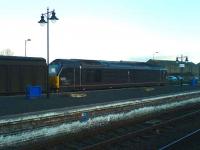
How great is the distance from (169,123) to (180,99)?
41.5 feet

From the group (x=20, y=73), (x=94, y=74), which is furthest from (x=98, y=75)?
(x=20, y=73)

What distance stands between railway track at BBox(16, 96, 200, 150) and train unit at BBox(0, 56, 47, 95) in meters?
9.37

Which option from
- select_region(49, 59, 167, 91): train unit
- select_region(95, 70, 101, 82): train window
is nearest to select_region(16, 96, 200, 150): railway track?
select_region(49, 59, 167, 91): train unit

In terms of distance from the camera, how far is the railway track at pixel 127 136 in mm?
15836

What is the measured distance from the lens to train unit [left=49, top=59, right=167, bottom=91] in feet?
110

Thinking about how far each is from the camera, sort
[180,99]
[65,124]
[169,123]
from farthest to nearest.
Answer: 1. [180,99]
2. [169,123]
3. [65,124]

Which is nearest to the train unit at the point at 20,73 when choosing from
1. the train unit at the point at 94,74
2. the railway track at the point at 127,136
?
the train unit at the point at 94,74

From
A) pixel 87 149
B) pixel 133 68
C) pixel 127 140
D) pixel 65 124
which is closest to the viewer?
pixel 87 149

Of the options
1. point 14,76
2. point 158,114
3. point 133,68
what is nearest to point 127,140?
point 158,114

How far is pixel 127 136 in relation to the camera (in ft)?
56.3

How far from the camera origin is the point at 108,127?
21.3 metres

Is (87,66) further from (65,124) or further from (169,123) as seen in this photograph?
(65,124)

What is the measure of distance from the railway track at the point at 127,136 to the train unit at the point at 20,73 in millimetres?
9368

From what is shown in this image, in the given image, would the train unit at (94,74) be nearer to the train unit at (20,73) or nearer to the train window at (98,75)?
the train window at (98,75)
